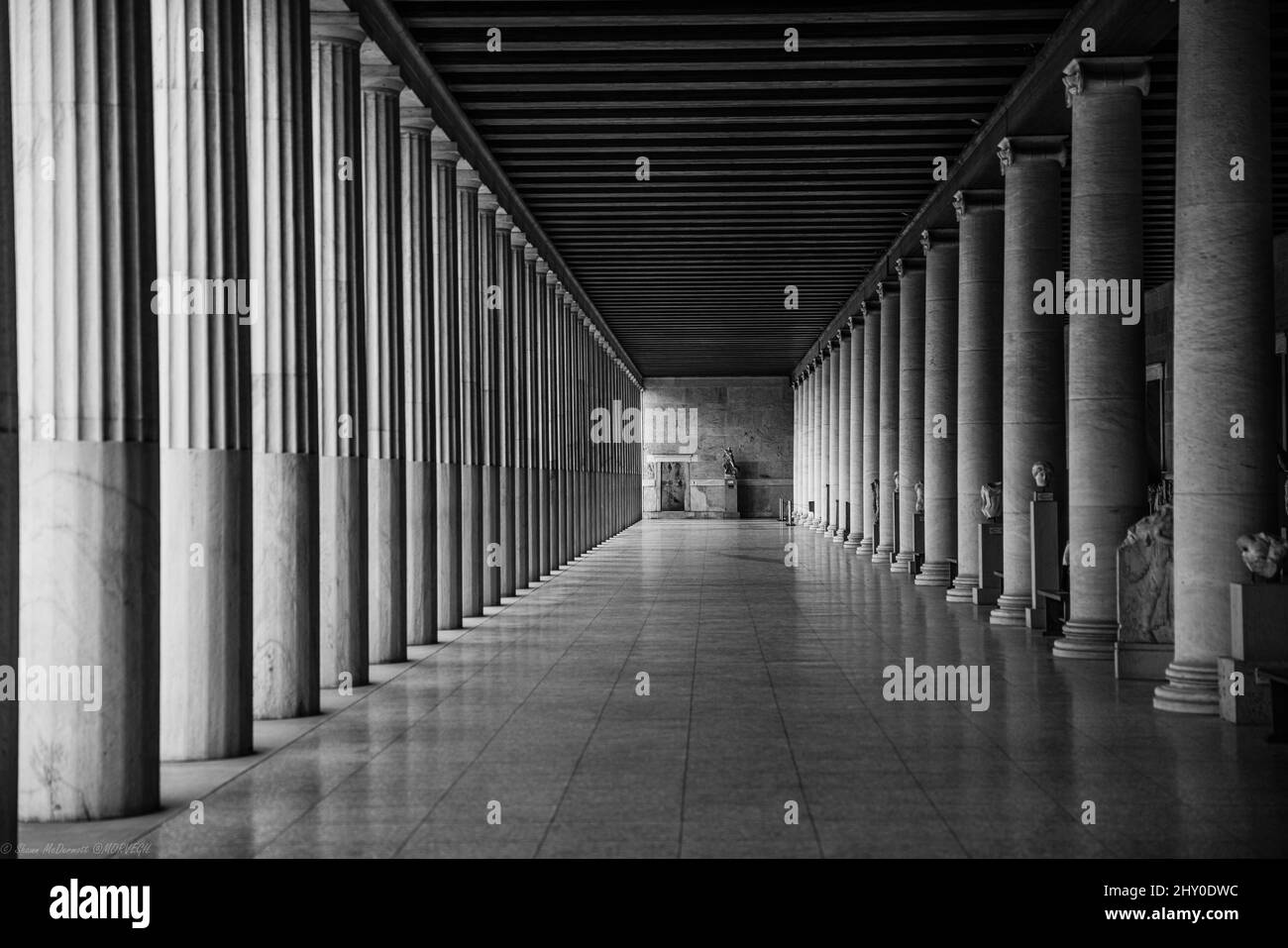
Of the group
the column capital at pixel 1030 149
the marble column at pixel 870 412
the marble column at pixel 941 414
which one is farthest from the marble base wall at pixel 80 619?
the marble column at pixel 870 412

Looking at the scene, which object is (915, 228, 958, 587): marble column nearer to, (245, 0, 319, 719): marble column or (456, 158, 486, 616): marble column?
(456, 158, 486, 616): marble column

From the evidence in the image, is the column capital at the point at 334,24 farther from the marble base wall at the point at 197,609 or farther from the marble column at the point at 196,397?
the marble base wall at the point at 197,609

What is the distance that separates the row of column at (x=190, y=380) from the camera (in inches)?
407

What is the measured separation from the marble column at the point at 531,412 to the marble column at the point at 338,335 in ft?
52.8

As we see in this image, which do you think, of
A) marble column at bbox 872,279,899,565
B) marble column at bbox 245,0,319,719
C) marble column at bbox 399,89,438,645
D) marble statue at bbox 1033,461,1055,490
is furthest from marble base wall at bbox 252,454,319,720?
marble column at bbox 872,279,899,565

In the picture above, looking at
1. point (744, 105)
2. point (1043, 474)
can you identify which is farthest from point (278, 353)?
point (1043, 474)

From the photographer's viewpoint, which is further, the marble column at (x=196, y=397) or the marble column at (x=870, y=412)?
the marble column at (x=870, y=412)

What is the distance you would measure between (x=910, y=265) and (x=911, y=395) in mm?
3547

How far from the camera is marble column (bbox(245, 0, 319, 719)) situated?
1505cm

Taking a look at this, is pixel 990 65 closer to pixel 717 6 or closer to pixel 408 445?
pixel 717 6

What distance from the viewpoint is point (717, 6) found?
19.8m

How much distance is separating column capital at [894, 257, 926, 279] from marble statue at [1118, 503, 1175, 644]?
21571mm
